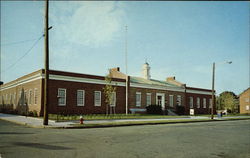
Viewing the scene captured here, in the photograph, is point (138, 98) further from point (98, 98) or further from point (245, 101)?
point (245, 101)

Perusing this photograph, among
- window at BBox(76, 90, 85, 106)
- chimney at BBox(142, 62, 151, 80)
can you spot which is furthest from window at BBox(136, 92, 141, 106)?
window at BBox(76, 90, 85, 106)

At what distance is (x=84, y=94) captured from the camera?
31.9 metres

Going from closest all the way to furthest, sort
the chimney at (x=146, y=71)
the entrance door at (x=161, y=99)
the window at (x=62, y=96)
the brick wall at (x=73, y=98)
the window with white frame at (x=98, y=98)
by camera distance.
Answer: the brick wall at (x=73, y=98) → the window at (x=62, y=96) → the window with white frame at (x=98, y=98) → the entrance door at (x=161, y=99) → the chimney at (x=146, y=71)

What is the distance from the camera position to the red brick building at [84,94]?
95.6 ft

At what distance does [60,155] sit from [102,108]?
26.9 metres

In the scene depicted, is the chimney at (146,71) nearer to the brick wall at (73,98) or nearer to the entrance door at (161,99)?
the entrance door at (161,99)

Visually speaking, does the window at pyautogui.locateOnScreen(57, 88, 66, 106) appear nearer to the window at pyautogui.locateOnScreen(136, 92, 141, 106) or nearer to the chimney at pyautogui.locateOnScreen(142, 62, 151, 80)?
the window at pyautogui.locateOnScreen(136, 92, 141, 106)

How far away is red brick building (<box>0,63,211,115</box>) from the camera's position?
2912 cm

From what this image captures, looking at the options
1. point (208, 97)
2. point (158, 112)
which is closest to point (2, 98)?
point (158, 112)

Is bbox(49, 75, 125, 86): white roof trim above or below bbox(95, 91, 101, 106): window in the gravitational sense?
above

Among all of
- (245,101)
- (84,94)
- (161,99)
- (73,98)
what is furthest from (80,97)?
(245,101)

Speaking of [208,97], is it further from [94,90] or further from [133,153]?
[133,153]

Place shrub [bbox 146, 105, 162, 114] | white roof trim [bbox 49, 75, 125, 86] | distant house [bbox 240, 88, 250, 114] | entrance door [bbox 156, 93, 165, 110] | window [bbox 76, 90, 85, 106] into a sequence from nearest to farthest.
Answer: white roof trim [bbox 49, 75, 125, 86] < window [bbox 76, 90, 85, 106] < shrub [bbox 146, 105, 162, 114] < entrance door [bbox 156, 93, 165, 110] < distant house [bbox 240, 88, 250, 114]

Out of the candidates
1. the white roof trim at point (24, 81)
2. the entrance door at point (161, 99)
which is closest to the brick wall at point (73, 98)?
the white roof trim at point (24, 81)
